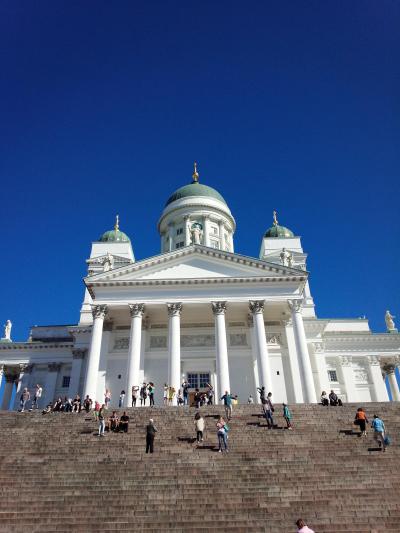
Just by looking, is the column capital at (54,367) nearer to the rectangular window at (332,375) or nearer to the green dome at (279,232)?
the rectangular window at (332,375)

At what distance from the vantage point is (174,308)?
28.0 meters

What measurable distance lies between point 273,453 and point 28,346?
28.3m

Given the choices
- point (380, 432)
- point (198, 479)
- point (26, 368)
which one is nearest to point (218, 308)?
point (380, 432)

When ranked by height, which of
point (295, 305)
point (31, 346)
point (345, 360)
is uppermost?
point (31, 346)

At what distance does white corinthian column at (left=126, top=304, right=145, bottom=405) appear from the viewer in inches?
1008

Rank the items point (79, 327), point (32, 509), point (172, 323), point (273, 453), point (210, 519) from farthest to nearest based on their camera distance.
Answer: point (79, 327) < point (172, 323) < point (273, 453) < point (32, 509) < point (210, 519)

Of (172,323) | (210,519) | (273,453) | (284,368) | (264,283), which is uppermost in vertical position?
(264,283)

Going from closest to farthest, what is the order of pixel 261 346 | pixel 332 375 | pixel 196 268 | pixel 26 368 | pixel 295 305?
pixel 261 346 < pixel 295 305 < pixel 196 268 < pixel 332 375 < pixel 26 368

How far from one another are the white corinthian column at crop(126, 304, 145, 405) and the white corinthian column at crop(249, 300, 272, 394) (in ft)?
22.8

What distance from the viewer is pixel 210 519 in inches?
430

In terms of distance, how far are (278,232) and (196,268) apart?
1670 centimetres

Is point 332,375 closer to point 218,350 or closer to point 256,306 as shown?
point 256,306

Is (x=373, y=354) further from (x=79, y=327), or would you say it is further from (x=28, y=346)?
(x=28, y=346)

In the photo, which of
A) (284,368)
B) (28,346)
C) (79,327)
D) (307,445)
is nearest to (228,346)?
(284,368)
